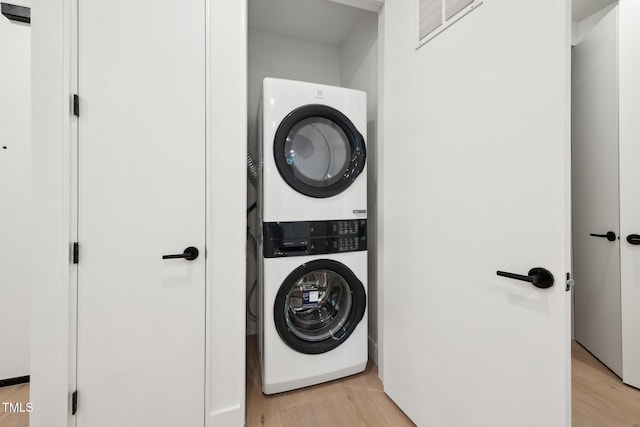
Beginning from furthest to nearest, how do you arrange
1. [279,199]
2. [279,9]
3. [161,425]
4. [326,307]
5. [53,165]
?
[279,9] < [326,307] < [279,199] < [161,425] < [53,165]

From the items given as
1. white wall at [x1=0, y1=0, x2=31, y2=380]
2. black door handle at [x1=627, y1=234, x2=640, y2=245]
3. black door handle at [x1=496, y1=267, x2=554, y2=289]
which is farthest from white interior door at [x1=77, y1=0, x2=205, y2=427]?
black door handle at [x1=627, y1=234, x2=640, y2=245]

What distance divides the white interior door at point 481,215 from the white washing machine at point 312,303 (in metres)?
0.26

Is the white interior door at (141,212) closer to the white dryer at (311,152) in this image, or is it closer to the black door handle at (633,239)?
the white dryer at (311,152)

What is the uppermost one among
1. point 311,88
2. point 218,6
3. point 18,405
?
point 218,6

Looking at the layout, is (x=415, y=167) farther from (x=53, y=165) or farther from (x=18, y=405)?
(x=18, y=405)

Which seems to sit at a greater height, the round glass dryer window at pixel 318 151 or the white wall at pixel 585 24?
the white wall at pixel 585 24

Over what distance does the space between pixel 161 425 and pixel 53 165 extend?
1.30m

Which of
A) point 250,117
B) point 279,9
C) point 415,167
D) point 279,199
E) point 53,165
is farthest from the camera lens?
point 250,117

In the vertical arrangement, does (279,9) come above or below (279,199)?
above

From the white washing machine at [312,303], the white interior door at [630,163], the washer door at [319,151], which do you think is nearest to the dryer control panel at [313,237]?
the white washing machine at [312,303]

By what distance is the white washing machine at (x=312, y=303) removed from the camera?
150 centimetres

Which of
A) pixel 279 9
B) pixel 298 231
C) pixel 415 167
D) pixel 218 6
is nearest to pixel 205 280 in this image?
pixel 298 231

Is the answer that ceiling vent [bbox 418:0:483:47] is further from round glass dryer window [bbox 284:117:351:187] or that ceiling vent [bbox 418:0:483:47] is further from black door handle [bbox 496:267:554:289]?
black door handle [bbox 496:267:554:289]

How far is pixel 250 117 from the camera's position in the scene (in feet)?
7.70
